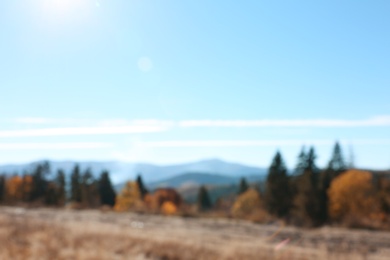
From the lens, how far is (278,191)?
5272cm

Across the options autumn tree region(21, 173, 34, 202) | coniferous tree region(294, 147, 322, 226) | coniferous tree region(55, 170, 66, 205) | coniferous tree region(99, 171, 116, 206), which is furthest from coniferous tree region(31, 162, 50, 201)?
coniferous tree region(294, 147, 322, 226)

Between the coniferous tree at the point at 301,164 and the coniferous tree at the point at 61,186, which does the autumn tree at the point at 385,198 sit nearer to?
the coniferous tree at the point at 301,164

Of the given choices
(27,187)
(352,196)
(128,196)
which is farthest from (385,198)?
(27,187)

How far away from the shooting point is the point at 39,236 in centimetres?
1239

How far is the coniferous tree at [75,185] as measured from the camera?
3073 inches

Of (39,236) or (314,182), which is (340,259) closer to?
(39,236)

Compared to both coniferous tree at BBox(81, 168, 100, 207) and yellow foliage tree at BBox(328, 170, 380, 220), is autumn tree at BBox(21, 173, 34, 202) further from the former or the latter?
yellow foliage tree at BBox(328, 170, 380, 220)

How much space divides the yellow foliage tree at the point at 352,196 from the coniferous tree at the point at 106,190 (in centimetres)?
4261

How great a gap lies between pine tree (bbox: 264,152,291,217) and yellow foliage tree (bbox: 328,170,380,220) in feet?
19.1

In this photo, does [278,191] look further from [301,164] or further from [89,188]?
[89,188]

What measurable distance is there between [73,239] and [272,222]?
19599 millimetres

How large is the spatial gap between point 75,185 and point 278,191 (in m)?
45.8

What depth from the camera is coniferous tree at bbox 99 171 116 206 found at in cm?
7725

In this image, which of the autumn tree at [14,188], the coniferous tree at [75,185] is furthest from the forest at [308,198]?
the coniferous tree at [75,185]
